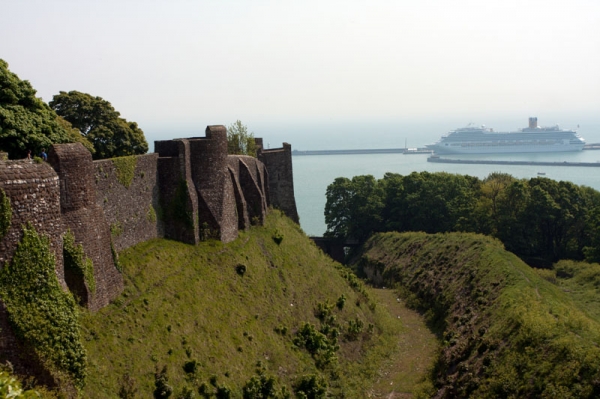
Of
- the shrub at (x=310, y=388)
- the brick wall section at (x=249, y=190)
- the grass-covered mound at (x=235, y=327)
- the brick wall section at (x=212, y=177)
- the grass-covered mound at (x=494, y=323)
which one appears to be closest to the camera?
the grass-covered mound at (x=235, y=327)

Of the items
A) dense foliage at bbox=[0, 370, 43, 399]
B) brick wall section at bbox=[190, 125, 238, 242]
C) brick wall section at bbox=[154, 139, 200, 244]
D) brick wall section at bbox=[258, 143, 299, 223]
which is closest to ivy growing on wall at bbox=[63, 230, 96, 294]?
dense foliage at bbox=[0, 370, 43, 399]

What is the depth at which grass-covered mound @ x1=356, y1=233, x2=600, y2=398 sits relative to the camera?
2672 centimetres

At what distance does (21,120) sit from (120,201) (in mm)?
4880

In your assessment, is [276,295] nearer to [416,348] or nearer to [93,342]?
[416,348]

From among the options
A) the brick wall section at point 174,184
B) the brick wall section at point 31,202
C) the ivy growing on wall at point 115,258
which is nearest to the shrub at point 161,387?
the ivy growing on wall at point 115,258

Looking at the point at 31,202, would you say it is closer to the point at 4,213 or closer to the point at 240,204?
the point at 4,213

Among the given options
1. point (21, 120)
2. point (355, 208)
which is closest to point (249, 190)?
point (21, 120)

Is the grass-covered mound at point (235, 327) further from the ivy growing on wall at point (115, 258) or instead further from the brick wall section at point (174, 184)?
the ivy growing on wall at point (115, 258)

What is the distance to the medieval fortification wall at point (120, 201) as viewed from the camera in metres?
18.1

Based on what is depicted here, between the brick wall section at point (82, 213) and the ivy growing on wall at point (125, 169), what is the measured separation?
4.45 m

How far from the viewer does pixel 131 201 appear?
28016 mm

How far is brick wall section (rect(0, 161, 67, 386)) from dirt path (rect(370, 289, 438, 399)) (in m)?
17.9

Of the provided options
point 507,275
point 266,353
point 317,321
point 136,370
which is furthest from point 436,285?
point 136,370

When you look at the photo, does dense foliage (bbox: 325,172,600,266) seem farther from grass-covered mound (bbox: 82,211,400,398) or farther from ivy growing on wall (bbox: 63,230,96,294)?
ivy growing on wall (bbox: 63,230,96,294)
